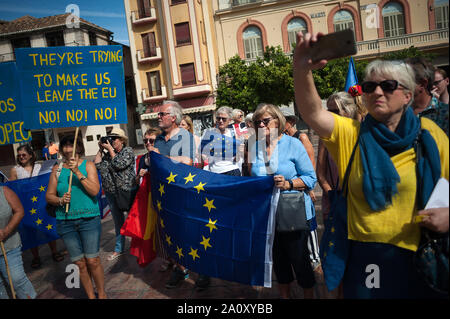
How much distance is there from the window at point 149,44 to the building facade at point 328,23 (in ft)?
17.0

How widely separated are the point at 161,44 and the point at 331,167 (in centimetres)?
2395

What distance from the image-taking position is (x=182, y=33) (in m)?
21.8

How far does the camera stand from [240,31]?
24000 millimetres

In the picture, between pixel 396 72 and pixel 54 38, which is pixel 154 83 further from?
pixel 396 72

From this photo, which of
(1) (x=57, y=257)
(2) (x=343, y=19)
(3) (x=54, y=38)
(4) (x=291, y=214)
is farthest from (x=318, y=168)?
(2) (x=343, y=19)

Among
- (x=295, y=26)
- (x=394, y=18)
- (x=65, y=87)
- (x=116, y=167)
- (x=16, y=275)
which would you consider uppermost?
(x=295, y=26)

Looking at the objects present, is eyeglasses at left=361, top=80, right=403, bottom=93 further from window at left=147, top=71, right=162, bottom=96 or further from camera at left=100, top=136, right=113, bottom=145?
window at left=147, top=71, right=162, bottom=96

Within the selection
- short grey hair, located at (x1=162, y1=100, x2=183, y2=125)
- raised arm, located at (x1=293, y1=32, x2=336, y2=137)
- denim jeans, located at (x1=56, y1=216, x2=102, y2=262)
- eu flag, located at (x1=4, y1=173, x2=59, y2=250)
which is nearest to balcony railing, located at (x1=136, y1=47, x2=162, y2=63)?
eu flag, located at (x1=4, y1=173, x2=59, y2=250)

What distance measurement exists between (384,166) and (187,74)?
23.7 meters

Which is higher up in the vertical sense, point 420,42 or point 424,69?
point 420,42

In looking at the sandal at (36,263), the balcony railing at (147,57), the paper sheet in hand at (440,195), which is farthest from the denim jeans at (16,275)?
the balcony railing at (147,57)

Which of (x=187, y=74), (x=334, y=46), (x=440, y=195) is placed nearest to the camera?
(x=440, y=195)

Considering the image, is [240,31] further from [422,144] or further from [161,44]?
[422,144]
